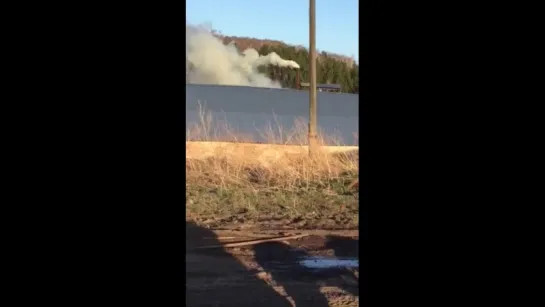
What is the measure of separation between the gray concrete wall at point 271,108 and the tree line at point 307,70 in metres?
1.70

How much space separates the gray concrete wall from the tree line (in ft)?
5.58

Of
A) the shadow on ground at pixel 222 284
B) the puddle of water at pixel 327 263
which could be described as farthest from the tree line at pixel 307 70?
the puddle of water at pixel 327 263

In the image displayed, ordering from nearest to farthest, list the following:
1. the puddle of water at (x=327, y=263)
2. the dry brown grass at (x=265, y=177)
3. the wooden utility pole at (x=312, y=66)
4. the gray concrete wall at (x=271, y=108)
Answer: the puddle of water at (x=327, y=263), the dry brown grass at (x=265, y=177), the wooden utility pole at (x=312, y=66), the gray concrete wall at (x=271, y=108)

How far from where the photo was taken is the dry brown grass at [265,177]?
328 inches

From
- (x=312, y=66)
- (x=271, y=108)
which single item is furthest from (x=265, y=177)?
(x=271, y=108)

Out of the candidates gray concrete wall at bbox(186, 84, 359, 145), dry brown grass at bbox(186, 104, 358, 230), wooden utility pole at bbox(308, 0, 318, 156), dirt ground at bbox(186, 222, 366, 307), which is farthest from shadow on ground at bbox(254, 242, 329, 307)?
gray concrete wall at bbox(186, 84, 359, 145)

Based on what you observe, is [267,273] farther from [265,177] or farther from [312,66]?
[312,66]

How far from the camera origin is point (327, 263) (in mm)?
5367

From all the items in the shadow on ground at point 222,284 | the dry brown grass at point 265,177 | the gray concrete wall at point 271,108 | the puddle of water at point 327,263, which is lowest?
the shadow on ground at point 222,284

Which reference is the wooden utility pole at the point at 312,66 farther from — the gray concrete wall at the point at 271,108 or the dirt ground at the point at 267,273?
the dirt ground at the point at 267,273

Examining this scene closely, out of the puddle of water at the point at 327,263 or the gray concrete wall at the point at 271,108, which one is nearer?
the puddle of water at the point at 327,263
